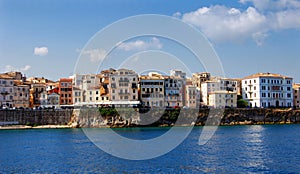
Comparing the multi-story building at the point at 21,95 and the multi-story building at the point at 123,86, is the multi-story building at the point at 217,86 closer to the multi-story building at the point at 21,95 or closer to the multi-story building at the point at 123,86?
the multi-story building at the point at 123,86

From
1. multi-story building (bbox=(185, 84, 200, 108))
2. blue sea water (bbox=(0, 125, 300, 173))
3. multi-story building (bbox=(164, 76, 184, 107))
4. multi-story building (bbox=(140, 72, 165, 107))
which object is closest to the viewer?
blue sea water (bbox=(0, 125, 300, 173))

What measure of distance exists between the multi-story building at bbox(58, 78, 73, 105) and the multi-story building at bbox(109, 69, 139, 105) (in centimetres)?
1535

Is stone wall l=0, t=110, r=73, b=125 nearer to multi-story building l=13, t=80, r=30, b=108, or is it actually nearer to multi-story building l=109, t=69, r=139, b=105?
multi-story building l=109, t=69, r=139, b=105

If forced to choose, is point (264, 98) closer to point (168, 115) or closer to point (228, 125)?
point (228, 125)

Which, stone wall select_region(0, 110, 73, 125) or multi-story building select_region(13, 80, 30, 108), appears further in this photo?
multi-story building select_region(13, 80, 30, 108)

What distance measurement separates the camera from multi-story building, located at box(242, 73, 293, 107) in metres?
104

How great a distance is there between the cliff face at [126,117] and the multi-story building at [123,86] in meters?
5.76

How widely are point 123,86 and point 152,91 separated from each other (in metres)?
7.65

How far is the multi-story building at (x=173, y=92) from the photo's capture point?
9681 cm

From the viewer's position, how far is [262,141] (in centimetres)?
5303

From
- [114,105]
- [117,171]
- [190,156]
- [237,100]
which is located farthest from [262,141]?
[237,100]

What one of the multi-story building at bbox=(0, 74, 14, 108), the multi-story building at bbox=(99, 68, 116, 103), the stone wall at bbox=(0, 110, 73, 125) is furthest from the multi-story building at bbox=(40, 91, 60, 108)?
the stone wall at bbox=(0, 110, 73, 125)

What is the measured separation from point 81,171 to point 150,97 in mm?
61079

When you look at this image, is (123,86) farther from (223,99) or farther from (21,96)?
(223,99)
